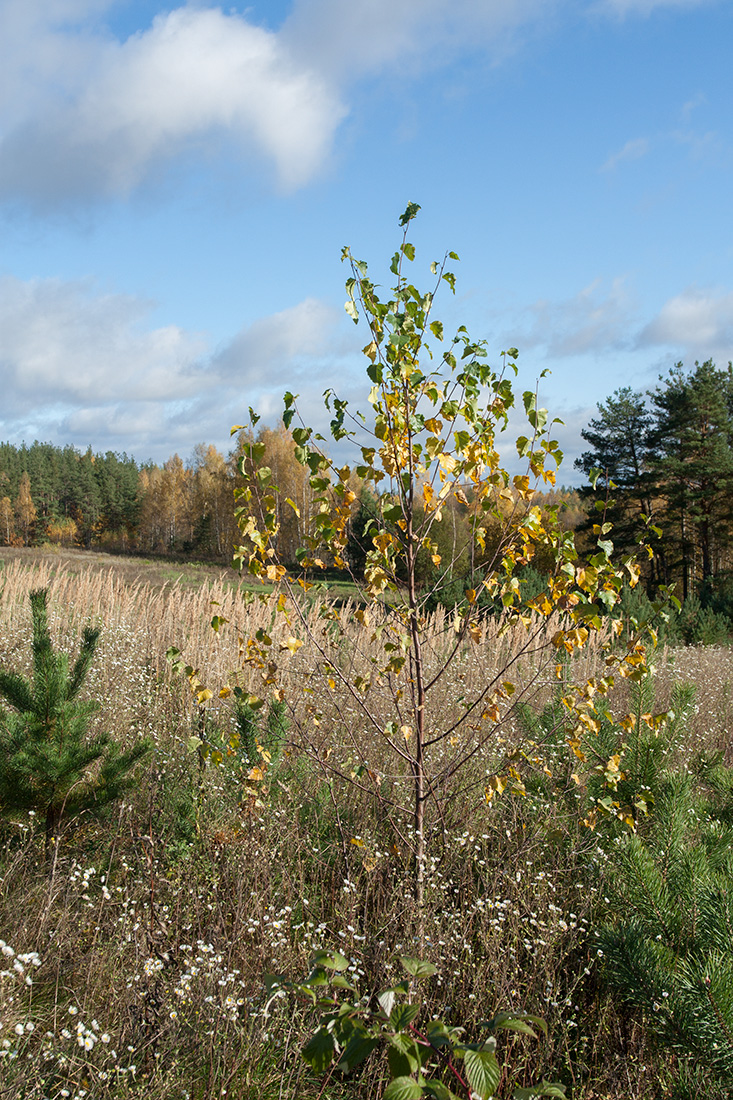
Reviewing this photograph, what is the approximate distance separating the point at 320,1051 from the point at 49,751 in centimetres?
225

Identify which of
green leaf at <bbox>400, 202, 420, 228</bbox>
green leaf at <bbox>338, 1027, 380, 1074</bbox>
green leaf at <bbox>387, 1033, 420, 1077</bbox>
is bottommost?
green leaf at <bbox>387, 1033, 420, 1077</bbox>

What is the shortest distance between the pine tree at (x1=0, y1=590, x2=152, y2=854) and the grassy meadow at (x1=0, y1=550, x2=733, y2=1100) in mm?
145

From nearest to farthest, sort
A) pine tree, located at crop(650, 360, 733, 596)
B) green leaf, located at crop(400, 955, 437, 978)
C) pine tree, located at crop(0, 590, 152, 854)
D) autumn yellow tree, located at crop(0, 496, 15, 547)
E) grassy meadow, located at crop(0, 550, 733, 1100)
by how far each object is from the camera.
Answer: green leaf, located at crop(400, 955, 437, 978)
grassy meadow, located at crop(0, 550, 733, 1100)
pine tree, located at crop(0, 590, 152, 854)
pine tree, located at crop(650, 360, 733, 596)
autumn yellow tree, located at crop(0, 496, 15, 547)

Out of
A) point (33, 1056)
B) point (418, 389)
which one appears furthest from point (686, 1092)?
point (418, 389)

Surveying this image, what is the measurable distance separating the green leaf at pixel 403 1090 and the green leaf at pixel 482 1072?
3.2 inches

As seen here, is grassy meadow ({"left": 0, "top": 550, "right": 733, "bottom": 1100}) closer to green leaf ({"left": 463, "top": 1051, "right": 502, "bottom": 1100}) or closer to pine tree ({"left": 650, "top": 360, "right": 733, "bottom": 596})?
green leaf ({"left": 463, "top": 1051, "right": 502, "bottom": 1100})

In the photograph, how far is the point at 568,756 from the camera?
11.4 feet

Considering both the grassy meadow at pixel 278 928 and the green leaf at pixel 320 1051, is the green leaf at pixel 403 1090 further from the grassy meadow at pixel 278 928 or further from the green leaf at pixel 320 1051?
the grassy meadow at pixel 278 928

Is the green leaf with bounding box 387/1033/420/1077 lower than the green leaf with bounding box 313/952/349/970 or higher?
lower

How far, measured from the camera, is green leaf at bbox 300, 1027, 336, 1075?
995 mm

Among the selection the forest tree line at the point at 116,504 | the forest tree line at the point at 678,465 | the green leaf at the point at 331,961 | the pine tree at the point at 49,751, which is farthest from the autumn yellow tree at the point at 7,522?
the green leaf at the point at 331,961

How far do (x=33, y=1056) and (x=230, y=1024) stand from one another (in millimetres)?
560

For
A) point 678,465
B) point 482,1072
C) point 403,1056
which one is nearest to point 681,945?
point 482,1072

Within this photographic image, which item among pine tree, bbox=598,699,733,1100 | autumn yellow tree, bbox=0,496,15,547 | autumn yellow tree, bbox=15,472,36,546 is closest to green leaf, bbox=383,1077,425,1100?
pine tree, bbox=598,699,733,1100
